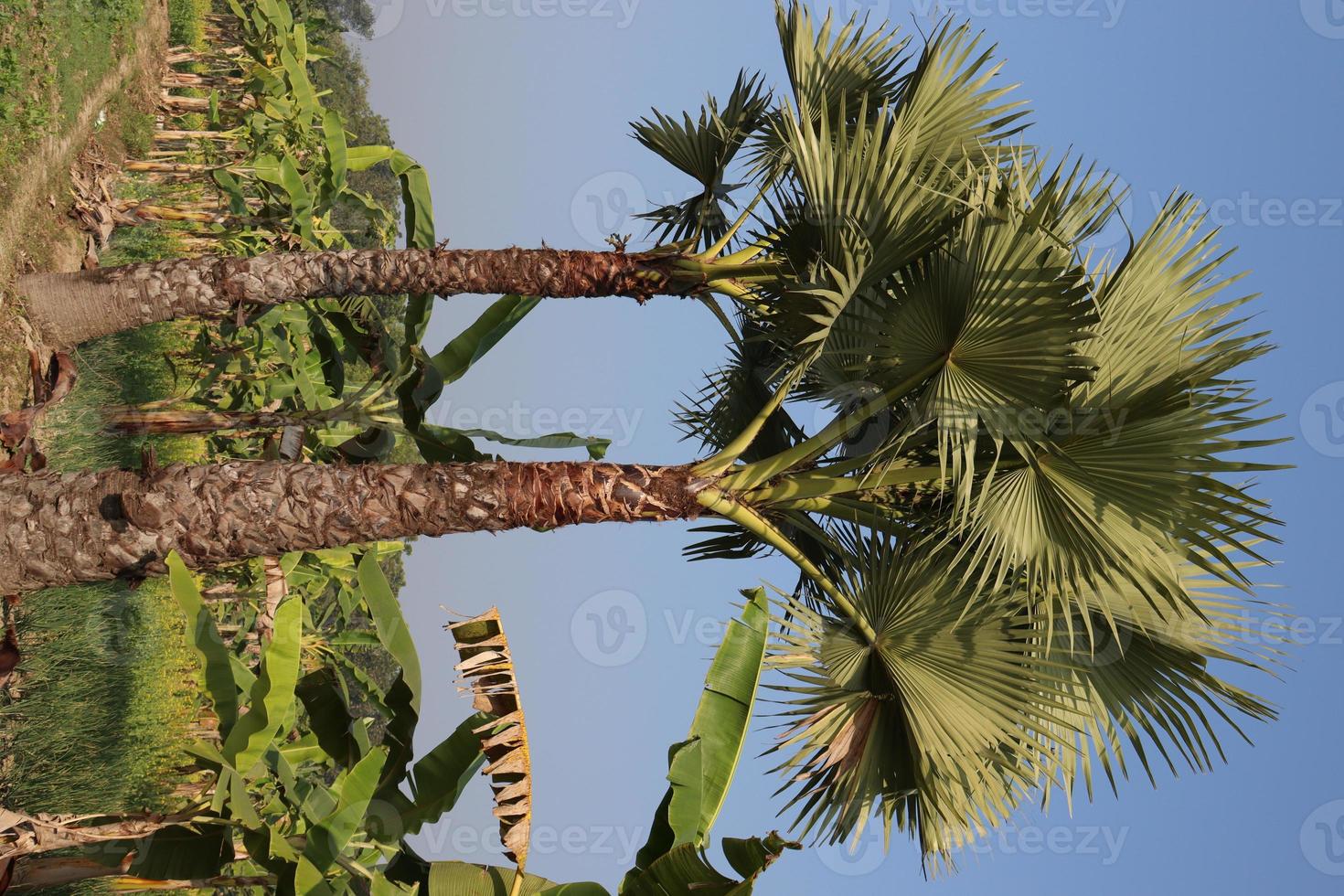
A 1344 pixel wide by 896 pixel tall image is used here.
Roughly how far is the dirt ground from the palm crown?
5.36m

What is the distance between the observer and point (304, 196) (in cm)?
783

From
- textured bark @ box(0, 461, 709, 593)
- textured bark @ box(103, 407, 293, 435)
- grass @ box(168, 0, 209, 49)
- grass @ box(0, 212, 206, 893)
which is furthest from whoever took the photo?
grass @ box(168, 0, 209, 49)

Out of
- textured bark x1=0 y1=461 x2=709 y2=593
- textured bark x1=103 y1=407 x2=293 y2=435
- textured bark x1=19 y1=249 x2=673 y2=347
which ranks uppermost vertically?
textured bark x1=19 y1=249 x2=673 y2=347

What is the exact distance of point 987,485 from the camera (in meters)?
4.12

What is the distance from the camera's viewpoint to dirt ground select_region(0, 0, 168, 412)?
20.6 ft

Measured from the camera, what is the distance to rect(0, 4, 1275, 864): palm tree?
409 cm

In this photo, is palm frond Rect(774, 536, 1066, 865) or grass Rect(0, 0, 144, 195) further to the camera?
grass Rect(0, 0, 144, 195)

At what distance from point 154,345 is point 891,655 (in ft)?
30.6

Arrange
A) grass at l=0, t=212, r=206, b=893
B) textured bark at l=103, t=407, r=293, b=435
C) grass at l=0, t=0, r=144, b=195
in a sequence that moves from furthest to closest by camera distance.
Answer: textured bark at l=103, t=407, r=293, b=435
grass at l=0, t=0, r=144, b=195
grass at l=0, t=212, r=206, b=893

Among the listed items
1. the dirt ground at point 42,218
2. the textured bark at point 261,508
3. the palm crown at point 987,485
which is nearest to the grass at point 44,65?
the dirt ground at point 42,218

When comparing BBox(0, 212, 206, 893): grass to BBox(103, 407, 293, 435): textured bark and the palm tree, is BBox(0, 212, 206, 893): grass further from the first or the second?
the palm tree

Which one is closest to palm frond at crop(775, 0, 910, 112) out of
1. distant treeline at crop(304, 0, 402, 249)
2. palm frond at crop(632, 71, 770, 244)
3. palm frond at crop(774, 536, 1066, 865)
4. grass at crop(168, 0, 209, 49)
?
palm frond at crop(632, 71, 770, 244)

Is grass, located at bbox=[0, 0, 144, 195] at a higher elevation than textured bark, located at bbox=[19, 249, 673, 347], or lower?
higher

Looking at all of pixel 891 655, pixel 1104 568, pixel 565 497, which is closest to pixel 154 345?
pixel 565 497
